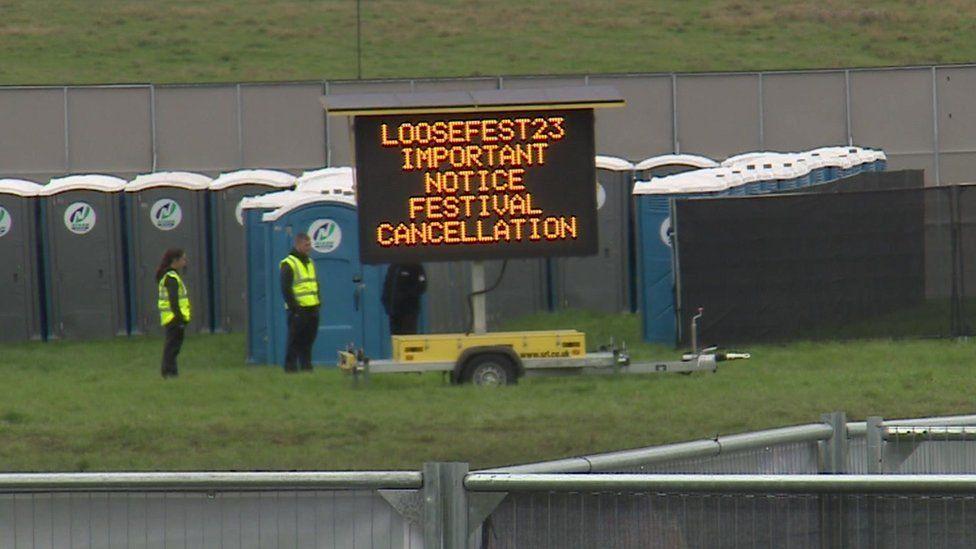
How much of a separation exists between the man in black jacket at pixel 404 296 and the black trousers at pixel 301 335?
1.19 metres

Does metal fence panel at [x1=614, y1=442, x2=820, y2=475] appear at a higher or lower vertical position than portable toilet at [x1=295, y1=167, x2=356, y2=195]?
lower

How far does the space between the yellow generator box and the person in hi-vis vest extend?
282 centimetres

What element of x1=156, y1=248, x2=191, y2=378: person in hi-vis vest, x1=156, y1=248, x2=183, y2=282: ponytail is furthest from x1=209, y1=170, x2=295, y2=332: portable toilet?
x1=156, y1=248, x2=183, y2=282: ponytail

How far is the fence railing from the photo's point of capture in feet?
16.9

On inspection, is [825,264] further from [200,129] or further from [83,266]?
[200,129]

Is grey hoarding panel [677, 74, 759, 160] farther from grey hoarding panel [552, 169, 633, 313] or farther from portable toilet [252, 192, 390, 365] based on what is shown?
portable toilet [252, 192, 390, 365]

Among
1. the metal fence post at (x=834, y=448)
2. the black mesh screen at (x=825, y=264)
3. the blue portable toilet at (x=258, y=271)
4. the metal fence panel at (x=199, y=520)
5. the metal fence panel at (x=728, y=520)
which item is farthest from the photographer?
the blue portable toilet at (x=258, y=271)

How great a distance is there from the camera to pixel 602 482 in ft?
17.2

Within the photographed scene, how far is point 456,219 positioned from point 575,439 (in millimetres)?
3159

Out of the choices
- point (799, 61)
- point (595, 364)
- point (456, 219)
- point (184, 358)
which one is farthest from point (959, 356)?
point (799, 61)

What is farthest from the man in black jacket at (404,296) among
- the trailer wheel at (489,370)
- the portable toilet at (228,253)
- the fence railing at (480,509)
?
the fence railing at (480,509)

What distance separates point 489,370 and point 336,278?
4263 mm

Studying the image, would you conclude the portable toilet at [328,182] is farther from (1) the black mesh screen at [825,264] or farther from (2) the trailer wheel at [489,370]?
(2) the trailer wheel at [489,370]

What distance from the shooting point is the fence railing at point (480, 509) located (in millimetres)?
5148
